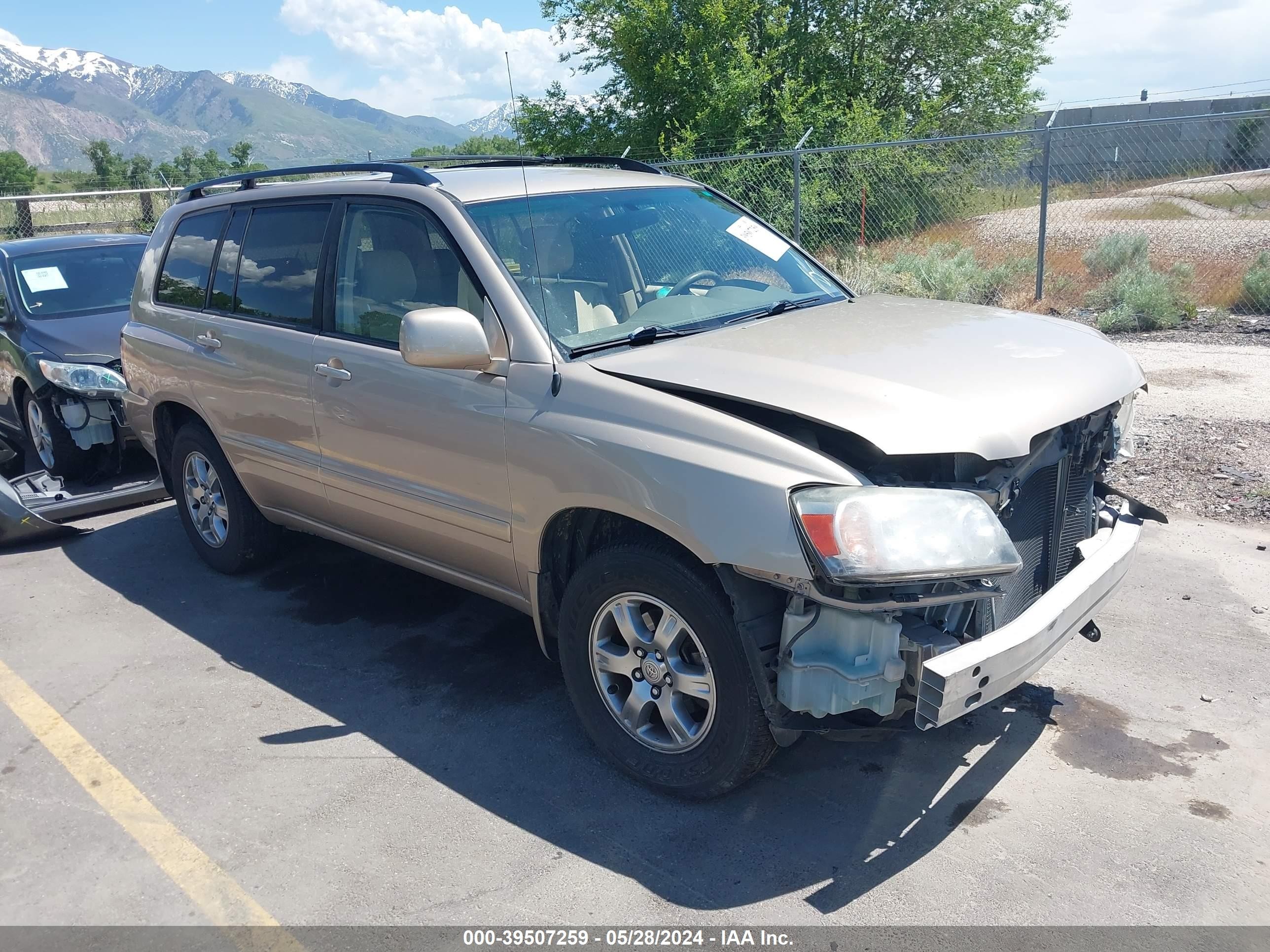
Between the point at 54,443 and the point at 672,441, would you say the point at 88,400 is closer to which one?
the point at 54,443

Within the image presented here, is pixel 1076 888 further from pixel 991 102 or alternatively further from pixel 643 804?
pixel 991 102

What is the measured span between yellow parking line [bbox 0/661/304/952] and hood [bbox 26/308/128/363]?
11.5 ft

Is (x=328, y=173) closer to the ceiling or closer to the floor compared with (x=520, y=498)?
closer to the ceiling

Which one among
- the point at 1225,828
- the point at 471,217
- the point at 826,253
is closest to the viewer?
the point at 1225,828

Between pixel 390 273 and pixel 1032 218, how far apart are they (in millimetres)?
12033

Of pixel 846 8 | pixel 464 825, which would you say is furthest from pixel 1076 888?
pixel 846 8

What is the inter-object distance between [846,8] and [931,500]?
690 inches

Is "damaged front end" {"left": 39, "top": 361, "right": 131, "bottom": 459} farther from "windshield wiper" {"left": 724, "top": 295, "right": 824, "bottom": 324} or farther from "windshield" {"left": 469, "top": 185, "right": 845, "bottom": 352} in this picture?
"windshield wiper" {"left": 724, "top": 295, "right": 824, "bottom": 324}

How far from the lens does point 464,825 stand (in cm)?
333

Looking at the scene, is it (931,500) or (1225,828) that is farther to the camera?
(1225,828)

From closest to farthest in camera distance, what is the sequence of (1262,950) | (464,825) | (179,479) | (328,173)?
1. (1262,950)
2. (464,825)
3. (328,173)
4. (179,479)

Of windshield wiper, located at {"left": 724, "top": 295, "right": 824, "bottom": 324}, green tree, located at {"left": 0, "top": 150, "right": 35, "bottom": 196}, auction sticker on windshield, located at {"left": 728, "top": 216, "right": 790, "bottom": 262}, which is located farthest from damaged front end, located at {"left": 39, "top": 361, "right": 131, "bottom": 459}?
green tree, located at {"left": 0, "top": 150, "right": 35, "bottom": 196}

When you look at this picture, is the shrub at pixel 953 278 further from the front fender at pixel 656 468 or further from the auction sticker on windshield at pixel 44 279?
the front fender at pixel 656 468

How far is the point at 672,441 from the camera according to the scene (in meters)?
3.11
